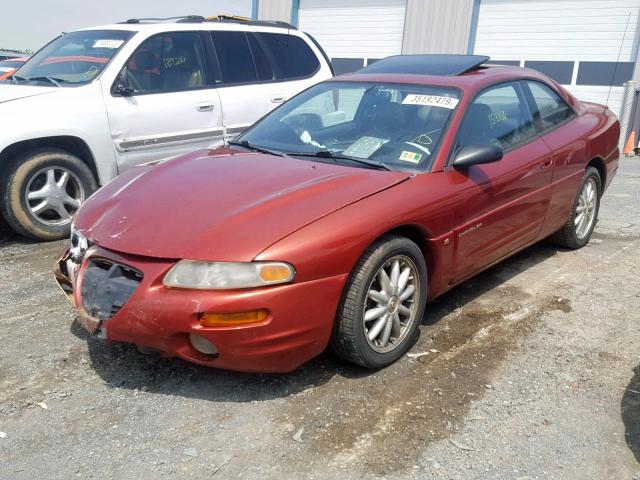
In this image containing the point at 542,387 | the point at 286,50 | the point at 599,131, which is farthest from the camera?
the point at 286,50

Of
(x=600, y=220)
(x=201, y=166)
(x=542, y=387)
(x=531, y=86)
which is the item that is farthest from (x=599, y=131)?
(x=201, y=166)

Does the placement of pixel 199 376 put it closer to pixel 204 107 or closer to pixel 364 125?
pixel 364 125

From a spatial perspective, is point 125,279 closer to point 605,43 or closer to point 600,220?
point 600,220

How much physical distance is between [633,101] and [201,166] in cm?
1196

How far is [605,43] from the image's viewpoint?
1279 cm

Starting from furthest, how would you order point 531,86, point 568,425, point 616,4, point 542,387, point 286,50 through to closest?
point 616,4, point 286,50, point 531,86, point 542,387, point 568,425

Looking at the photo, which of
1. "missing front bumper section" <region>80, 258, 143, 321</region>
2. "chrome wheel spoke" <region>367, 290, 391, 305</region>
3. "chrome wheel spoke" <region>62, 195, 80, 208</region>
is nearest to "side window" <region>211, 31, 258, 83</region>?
"chrome wheel spoke" <region>62, 195, 80, 208</region>

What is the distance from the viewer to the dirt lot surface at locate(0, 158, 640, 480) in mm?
2445

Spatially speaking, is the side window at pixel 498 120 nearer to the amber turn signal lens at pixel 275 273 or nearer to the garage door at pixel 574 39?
the amber turn signal lens at pixel 275 273

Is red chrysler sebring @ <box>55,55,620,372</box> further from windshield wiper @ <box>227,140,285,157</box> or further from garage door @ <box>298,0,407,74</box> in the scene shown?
garage door @ <box>298,0,407,74</box>

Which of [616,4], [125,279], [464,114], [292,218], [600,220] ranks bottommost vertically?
[600,220]

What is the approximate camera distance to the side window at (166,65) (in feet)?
18.0

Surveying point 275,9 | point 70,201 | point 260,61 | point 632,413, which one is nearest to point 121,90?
point 70,201

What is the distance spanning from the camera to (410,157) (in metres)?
3.48
